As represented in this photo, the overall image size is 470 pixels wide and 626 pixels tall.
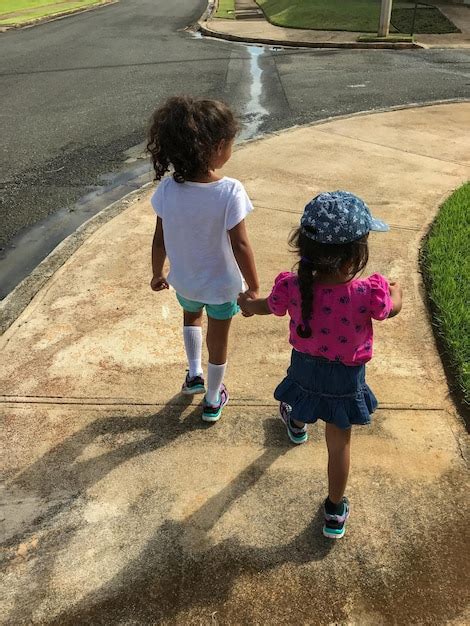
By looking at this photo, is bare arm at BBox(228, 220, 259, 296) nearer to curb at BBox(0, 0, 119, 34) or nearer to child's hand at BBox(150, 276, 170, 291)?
child's hand at BBox(150, 276, 170, 291)

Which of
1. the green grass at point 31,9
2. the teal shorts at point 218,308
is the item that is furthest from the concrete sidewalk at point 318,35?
the teal shorts at point 218,308

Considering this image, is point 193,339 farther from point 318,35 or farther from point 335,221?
point 318,35

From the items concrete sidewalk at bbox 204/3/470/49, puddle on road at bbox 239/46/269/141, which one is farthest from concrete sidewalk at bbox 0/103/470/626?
concrete sidewalk at bbox 204/3/470/49

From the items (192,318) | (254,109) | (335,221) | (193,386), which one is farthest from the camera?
(254,109)

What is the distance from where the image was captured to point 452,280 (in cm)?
388

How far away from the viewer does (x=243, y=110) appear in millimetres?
9078

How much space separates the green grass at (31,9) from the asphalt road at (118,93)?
6.04 meters

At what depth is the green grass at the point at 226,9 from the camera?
2625cm

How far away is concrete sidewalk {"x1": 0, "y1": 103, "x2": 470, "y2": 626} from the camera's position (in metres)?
2.05

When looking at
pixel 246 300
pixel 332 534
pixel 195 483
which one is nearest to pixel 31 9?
pixel 246 300

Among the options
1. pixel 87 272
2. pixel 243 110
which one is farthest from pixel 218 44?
pixel 87 272

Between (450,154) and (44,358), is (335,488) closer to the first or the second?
(44,358)

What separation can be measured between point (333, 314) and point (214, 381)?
1.03 metres

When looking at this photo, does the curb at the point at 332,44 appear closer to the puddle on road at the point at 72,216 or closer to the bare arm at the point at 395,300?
the puddle on road at the point at 72,216
